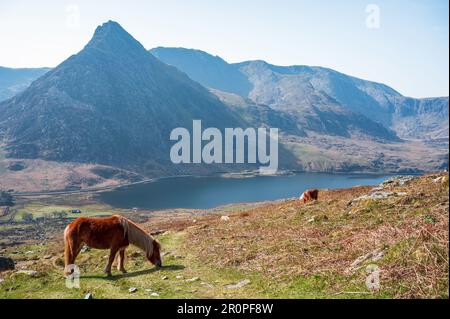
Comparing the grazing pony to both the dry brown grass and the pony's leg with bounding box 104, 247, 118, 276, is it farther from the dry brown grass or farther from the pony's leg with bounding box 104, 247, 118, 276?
the pony's leg with bounding box 104, 247, 118, 276

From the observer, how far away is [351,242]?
50.2ft

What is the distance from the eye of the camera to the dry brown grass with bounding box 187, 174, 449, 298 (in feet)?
36.0

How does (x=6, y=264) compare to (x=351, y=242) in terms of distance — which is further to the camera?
(x=6, y=264)

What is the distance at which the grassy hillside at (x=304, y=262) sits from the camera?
11.1 metres

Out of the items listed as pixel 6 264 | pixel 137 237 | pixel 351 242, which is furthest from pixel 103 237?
pixel 6 264

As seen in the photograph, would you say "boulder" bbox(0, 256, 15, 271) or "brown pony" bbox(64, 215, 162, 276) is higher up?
"brown pony" bbox(64, 215, 162, 276)

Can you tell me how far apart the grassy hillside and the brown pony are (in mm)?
991

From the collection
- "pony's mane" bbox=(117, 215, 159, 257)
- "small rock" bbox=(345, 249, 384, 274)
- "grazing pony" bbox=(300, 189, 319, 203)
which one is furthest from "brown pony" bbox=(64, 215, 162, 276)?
"grazing pony" bbox=(300, 189, 319, 203)

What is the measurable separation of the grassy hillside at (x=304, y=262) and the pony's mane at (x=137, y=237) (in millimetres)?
1126

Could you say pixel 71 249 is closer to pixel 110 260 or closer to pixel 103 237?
pixel 103 237

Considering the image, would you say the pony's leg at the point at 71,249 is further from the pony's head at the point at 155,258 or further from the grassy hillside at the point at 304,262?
the pony's head at the point at 155,258

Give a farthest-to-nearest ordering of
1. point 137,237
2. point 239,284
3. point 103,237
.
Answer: point 137,237, point 103,237, point 239,284

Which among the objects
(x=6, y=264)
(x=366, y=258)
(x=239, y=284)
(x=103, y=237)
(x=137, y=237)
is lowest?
(x=6, y=264)

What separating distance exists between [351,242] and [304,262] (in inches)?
99.7
